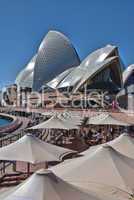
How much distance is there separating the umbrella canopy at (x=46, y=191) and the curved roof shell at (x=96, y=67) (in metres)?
52.1

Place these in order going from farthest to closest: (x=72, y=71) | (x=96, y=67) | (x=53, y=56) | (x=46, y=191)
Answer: (x=53, y=56) → (x=72, y=71) → (x=96, y=67) → (x=46, y=191)

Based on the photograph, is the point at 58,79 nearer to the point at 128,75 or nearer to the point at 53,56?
the point at 53,56

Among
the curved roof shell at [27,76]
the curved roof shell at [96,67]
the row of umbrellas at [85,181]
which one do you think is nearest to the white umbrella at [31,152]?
the row of umbrellas at [85,181]

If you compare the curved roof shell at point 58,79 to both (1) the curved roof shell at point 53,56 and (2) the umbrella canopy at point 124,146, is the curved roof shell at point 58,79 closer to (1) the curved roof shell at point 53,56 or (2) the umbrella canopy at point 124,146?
(1) the curved roof shell at point 53,56

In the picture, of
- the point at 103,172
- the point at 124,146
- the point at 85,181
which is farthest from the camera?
the point at 124,146

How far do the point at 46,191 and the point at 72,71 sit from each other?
205 ft

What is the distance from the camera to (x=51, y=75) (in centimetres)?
7181

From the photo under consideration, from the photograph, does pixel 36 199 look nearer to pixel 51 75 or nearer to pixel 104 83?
pixel 104 83

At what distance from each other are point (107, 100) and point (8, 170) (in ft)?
162

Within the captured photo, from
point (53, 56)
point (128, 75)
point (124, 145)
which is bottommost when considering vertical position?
point (124, 145)

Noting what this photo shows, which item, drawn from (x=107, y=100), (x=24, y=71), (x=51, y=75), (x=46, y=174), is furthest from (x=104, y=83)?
(x=46, y=174)

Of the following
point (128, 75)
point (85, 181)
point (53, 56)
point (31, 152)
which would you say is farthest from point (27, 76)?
point (85, 181)

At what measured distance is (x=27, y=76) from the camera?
3280 inches

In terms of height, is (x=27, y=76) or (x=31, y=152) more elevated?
(x=27, y=76)
